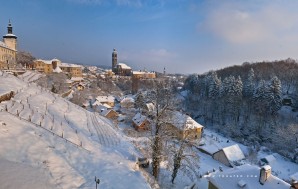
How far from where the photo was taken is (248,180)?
59.3 feet

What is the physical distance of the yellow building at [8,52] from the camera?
50.2m

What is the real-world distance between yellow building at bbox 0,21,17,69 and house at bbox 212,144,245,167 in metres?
39.7

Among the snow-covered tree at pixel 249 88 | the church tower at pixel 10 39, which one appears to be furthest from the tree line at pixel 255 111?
the church tower at pixel 10 39

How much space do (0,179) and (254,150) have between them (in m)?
42.1

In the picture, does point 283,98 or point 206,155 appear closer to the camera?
point 206,155

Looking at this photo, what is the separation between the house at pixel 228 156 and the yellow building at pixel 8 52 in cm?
3972

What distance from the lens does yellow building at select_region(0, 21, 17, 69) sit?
50156mm

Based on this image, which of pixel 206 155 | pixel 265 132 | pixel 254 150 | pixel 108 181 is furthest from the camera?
pixel 265 132

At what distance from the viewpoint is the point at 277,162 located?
39.9 m

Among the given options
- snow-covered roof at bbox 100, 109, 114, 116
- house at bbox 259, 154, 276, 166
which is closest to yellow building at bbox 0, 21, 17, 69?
snow-covered roof at bbox 100, 109, 114, 116

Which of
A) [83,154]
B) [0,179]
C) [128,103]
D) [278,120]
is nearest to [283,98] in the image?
[278,120]

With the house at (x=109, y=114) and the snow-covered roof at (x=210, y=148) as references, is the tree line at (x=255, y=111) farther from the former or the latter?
the house at (x=109, y=114)

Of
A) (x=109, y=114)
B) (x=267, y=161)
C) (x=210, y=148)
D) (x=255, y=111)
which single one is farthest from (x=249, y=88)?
(x=109, y=114)

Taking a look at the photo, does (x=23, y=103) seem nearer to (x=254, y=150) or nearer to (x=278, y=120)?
(x=254, y=150)
